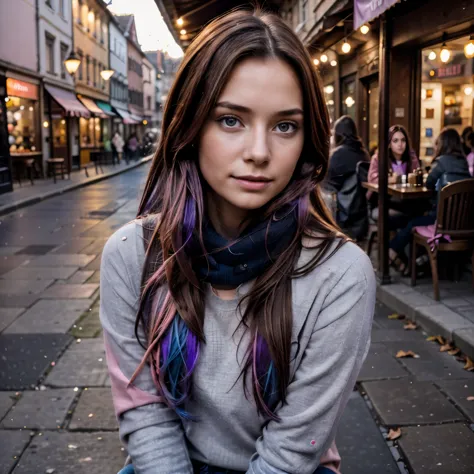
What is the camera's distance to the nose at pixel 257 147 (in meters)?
1.45

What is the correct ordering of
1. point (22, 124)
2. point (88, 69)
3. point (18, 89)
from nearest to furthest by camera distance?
point (18, 89) < point (22, 124) < point (88, 69)

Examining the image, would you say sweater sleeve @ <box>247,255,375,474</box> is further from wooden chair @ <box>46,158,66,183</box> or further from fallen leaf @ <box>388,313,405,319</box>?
wooden chair @ <box>46,158,66,183</box>

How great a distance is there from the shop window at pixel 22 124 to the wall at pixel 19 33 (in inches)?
54.2

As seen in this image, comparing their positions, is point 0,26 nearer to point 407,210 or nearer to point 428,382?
point 407,210

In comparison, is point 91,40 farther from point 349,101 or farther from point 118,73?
point 349,101

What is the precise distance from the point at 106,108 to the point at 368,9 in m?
33.4

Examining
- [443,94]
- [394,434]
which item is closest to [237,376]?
[394,434]

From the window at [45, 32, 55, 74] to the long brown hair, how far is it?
25.0 meters

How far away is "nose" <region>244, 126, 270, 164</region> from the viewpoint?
145 centimetres

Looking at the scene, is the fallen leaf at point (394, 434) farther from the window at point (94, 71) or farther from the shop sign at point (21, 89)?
the window at point (94, 71)

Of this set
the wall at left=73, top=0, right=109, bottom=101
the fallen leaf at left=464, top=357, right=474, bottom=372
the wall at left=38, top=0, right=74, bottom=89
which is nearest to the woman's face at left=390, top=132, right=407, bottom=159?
the fallen leaf at left=464, top=357, right=474, bottom=372

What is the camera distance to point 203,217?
1.61m

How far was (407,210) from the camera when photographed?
7.21 m

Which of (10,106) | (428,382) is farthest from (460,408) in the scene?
(10,106)
